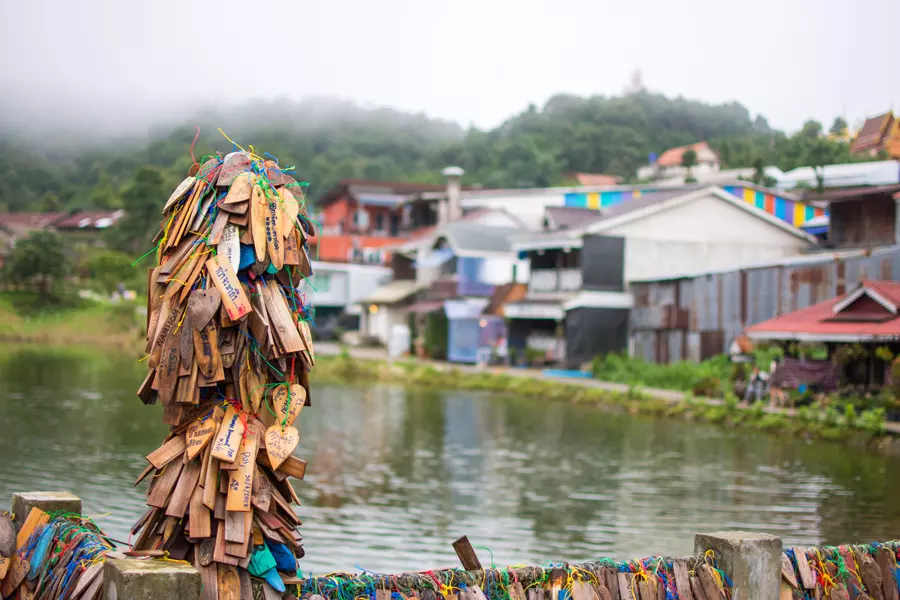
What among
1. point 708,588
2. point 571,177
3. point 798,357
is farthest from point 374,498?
point 571,177

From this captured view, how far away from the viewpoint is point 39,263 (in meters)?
53.3

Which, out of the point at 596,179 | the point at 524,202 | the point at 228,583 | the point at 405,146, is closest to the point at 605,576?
the point at 228,583

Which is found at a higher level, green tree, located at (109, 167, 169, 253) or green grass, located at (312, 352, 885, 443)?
green tree, located at (109, 167, 169, 253)

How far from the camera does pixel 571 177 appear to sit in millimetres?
90875

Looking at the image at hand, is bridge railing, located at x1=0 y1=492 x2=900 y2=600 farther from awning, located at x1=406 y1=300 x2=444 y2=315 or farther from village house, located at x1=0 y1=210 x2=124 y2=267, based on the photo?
village house, located at x1=0 y1=210 x2=124 y2=267

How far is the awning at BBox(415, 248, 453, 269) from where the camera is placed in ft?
164

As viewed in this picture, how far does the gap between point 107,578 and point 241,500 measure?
77cm

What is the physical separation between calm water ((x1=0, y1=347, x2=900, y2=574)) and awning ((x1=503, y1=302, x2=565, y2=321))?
458 inches

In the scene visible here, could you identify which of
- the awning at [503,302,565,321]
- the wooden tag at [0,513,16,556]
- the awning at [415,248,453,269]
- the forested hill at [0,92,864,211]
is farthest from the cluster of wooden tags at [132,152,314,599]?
the forested hill at [0,92,864,211]

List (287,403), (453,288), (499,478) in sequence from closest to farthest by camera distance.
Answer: (287,403), (499,478), (453,288)

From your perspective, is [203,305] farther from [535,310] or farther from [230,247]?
[535,310]

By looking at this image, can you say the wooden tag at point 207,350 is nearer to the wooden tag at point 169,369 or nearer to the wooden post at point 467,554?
the wooden tag at point 169,369

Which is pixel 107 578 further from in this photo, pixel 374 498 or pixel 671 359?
pixel 671 359

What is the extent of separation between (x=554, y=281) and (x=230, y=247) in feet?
122
